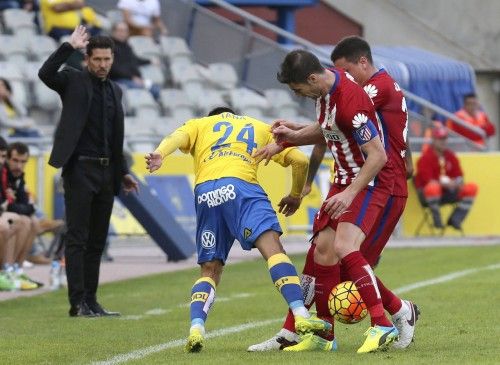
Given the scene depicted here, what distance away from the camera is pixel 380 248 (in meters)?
9.50

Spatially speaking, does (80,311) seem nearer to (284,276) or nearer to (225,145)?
(225,145)

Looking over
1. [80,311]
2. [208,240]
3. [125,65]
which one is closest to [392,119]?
[208,240]

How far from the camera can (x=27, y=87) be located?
22094mm

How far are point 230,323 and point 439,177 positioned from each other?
1193 centimetres

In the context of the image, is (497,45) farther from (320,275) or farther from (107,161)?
(320,275)

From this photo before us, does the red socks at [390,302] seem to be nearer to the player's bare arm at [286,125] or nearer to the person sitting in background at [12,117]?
the player's bare arm at [286,125]

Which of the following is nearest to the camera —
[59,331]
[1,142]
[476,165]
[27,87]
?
[59,331]

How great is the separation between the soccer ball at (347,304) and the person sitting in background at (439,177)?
547 inches

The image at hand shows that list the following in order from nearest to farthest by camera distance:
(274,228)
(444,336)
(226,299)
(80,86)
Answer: (274,228) < (444,336) < (80,86) < (226,299)

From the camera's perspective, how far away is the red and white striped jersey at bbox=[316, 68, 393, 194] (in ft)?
29.3

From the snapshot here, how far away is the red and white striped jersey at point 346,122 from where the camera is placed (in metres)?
8.92

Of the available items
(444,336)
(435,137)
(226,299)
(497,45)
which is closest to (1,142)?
(226,299)

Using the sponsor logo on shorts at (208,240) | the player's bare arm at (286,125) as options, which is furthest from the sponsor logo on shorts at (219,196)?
the player's bare arm at (286,125)

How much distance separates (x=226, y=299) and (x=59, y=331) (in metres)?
2.96
